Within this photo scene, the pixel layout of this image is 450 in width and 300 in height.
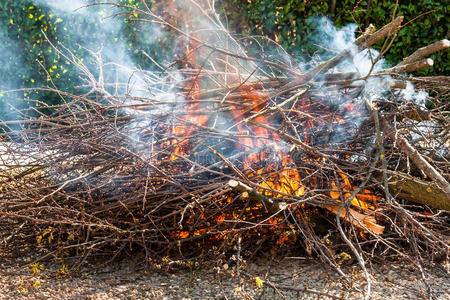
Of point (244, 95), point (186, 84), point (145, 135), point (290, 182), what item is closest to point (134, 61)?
point (186, 84)

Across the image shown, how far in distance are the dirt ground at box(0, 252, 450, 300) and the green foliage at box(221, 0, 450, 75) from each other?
3872mm

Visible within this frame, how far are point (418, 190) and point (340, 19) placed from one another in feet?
12.2

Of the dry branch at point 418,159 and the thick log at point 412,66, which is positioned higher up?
the thick log at point 412,66

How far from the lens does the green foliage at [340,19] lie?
20.0 ft

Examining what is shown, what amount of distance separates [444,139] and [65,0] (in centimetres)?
612

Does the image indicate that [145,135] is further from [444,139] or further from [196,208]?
[444,139]

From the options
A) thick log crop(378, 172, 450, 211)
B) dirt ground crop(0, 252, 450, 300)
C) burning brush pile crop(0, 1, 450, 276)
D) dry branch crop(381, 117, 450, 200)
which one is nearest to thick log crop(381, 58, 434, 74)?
burning brush pile crop(0, 1, 450, 276)

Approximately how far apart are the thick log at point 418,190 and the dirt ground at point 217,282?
1.58ft

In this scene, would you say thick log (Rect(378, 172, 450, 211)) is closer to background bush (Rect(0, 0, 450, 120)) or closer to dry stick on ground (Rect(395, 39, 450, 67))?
dry stick on ground (Rect(395, 39, 450, 67))

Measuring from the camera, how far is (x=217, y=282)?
303 centimetres

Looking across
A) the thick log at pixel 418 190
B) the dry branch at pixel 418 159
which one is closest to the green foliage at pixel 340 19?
the dry branch at pixel 418 159

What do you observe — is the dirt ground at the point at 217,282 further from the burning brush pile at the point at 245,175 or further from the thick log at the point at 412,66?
the thick log at the point at 412,66

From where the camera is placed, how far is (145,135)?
12.9 feet

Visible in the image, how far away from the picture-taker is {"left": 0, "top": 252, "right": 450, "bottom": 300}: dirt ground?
2.84 metres
